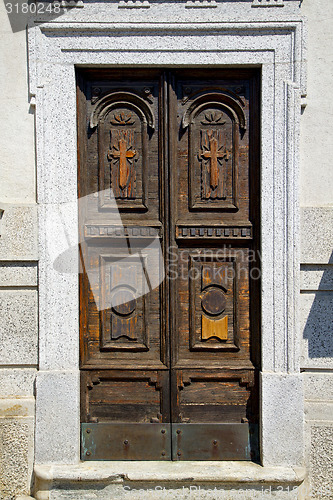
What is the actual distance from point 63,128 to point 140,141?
0.70 meters

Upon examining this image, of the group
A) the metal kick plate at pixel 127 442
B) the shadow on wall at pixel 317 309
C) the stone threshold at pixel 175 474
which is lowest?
the stone threshold at pixel 175 474

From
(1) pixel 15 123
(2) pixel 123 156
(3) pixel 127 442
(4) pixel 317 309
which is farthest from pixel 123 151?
(3) pixel 127 442

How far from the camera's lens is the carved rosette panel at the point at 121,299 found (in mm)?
4156

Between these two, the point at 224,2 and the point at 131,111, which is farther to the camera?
the point at 131,111

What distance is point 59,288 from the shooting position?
4.02 metres

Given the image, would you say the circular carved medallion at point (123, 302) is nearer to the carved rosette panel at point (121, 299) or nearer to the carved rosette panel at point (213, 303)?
the carved rosette panel at point (121, 299)

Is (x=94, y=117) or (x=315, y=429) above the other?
(x=94, y=117)

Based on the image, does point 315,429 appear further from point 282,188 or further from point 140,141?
point 140,141

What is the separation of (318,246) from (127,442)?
249cm

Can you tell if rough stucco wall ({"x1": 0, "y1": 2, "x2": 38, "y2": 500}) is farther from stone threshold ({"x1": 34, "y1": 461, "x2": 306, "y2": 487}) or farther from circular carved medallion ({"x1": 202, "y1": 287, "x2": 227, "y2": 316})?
circular carved medallion ({"x1": 202, "y1": 287, "x2": 227, "y2": 316})

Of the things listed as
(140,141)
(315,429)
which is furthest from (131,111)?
(315,429)

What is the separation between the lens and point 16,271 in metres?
4.05

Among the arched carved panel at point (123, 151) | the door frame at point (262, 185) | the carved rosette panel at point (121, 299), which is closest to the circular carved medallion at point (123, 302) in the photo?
the carved rosette panel at point (121, 299)

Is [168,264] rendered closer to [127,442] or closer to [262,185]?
[262,185]
